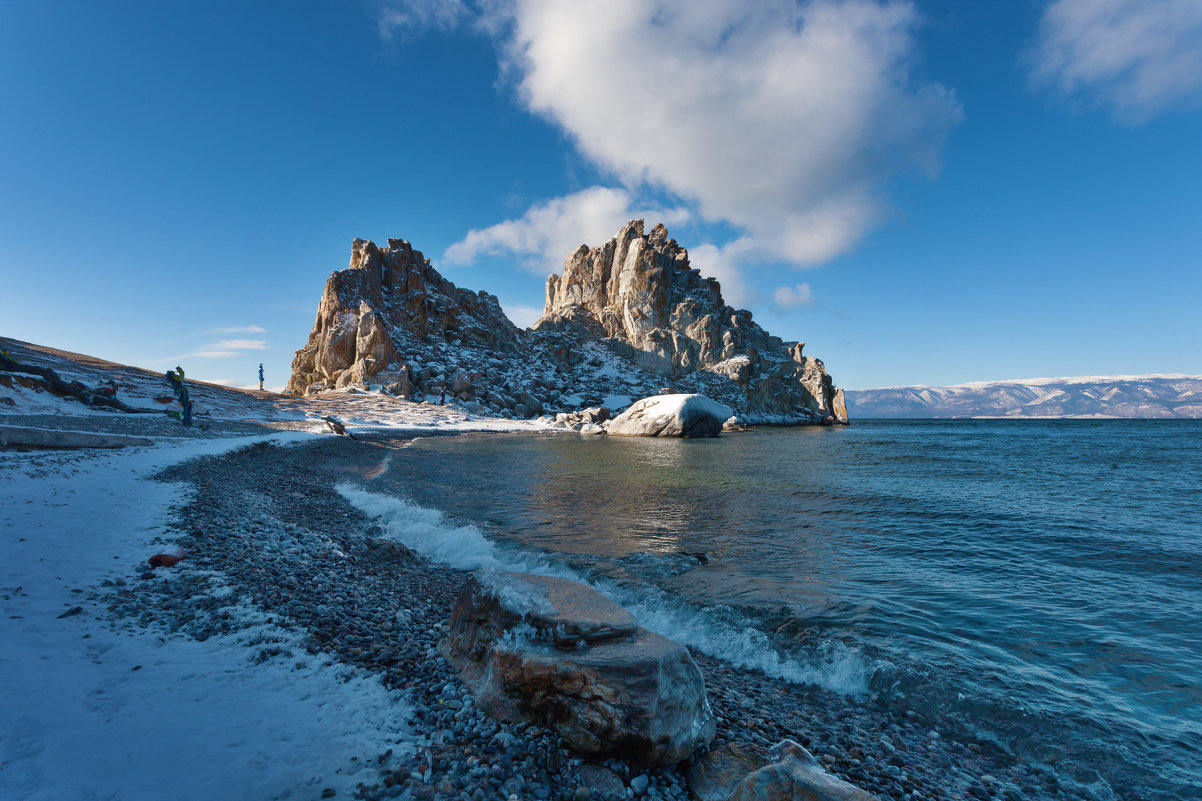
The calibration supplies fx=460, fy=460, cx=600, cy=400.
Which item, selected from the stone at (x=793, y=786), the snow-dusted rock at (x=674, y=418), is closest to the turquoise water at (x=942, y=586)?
the stone at (x=793, y=786)

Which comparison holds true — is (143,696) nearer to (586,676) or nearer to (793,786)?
(586,676)

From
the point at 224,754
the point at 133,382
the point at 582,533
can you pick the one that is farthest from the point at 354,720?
the point at 133,382

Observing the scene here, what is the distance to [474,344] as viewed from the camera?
91.1 m

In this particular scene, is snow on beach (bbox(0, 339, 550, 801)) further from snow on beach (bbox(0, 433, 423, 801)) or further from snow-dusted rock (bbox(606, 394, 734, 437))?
snow-dusted rock (bbox(606, 394, 734, 437))

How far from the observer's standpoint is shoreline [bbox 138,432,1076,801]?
3.56 meters

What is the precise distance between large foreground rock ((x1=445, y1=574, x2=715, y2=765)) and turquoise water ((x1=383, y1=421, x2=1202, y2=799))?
2.92m

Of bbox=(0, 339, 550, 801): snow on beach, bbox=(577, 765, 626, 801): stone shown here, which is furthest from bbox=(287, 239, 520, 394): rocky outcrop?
bbox=(577, 765, 626, 801): stone

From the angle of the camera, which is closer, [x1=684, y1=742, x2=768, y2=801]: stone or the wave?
[x1=684, y1=742, x2=768, y2=801]: stone

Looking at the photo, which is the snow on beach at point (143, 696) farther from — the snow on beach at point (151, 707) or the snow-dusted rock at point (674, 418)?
the snow-dusted rock at point (674, 418)

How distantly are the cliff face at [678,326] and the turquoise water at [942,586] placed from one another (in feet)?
305

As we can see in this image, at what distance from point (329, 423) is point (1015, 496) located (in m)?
43.8

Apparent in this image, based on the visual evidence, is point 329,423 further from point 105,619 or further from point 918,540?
point 918,540

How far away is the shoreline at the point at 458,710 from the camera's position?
3562mm

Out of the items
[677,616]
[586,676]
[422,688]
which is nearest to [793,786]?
[586,676]
